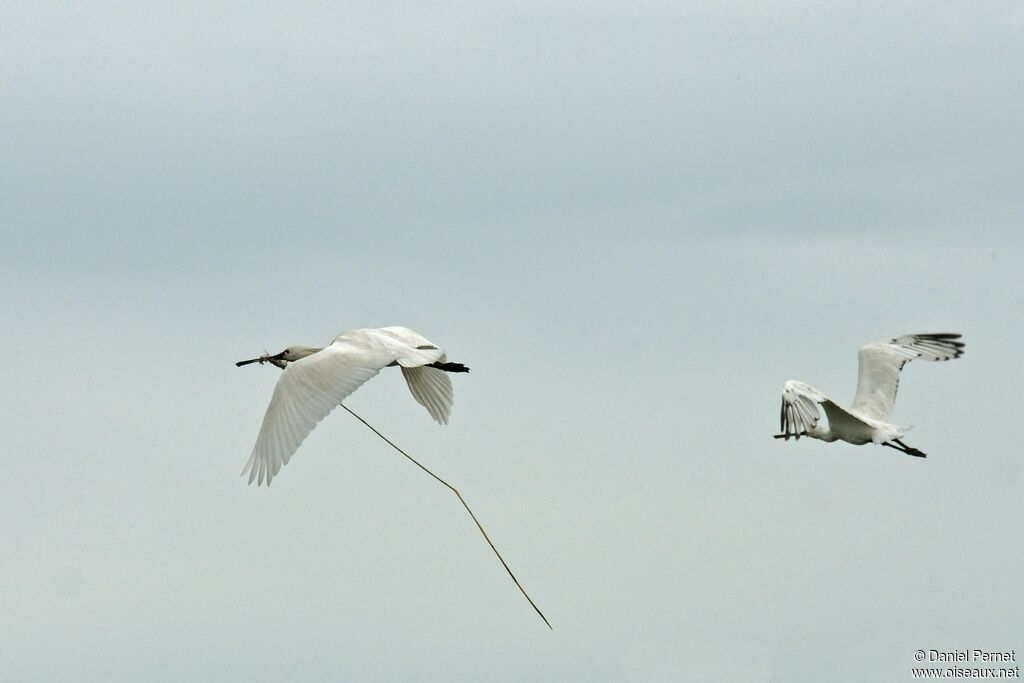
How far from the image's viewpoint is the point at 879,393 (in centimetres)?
3181

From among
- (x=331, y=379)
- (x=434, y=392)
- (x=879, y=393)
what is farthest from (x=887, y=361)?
(x=331, y=379)

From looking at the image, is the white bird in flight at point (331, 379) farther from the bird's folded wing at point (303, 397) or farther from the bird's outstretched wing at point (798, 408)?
the bird's outstretched wing at point (798, 408)

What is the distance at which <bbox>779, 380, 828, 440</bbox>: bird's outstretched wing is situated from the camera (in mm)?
27703

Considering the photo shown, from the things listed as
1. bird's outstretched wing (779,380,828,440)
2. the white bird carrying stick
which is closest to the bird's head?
the white bird carrying stick

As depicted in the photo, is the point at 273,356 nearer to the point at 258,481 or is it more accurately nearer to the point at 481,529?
the point at 258,481

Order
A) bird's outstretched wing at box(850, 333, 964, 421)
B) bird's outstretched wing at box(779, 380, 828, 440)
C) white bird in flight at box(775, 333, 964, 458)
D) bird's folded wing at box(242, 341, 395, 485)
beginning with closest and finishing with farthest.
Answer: bird's folded wing at box(242, 341, 395, 485) < bird's outstretched wing at box(779, 380, 828, 440) < white bird in flight at box(775, 333, 964, 458) < bird's outstretched wing at box(850, 333, 964, 421)

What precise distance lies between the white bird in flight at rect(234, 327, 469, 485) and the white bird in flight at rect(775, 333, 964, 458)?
602 centimetres

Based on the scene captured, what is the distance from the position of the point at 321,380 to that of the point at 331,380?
14 cm

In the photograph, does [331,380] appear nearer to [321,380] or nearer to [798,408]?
[321,380]

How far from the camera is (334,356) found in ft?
91.1

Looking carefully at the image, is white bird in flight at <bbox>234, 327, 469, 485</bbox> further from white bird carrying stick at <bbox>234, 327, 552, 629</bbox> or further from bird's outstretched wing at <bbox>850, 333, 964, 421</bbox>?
bird's outstretched wing at <bbox>850, 333, 964, 421</bbox>

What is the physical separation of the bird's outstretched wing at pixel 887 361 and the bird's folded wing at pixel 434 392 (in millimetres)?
6782

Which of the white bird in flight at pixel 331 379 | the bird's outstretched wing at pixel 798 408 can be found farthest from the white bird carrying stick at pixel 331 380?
the bird's outstretched wing at pixel 798 408

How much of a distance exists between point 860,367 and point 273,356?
9.93m
